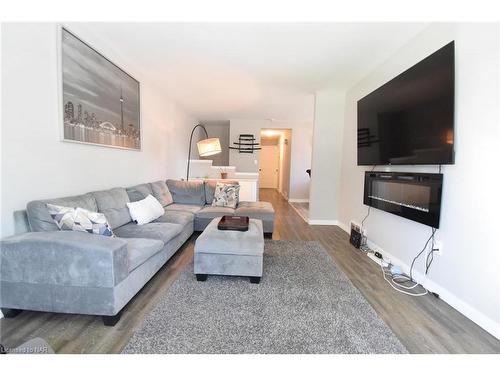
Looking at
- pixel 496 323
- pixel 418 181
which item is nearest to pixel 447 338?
pixel 496 323

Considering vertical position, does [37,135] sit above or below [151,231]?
above

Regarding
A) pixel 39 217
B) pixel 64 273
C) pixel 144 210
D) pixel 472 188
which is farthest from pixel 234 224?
pixel 472 188

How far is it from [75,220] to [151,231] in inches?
28.9

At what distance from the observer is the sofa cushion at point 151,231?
2230 mm

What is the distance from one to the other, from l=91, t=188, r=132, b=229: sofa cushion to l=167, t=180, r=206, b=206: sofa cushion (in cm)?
132

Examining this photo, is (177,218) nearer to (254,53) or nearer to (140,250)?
(140,250)

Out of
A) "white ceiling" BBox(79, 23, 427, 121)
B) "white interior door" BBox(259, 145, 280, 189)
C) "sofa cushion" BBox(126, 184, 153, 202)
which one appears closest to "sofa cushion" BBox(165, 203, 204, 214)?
"sofa cushion" BBox(126, 184, 153, 202)

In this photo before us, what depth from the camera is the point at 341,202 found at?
425 cm

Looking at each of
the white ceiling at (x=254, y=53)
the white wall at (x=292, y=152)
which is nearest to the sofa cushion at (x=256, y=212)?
the white ceiling at (x=254, y=53)

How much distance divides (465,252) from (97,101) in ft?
12.3

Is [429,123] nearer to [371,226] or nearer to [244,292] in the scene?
[371,226]

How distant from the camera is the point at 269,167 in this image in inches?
424

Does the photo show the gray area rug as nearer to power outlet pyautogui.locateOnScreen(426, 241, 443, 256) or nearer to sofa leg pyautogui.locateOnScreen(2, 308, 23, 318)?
power outlet pyautogui.locateOnScreen(426, 241, 443, 256)

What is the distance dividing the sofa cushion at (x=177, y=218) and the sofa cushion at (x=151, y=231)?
0.21 m
